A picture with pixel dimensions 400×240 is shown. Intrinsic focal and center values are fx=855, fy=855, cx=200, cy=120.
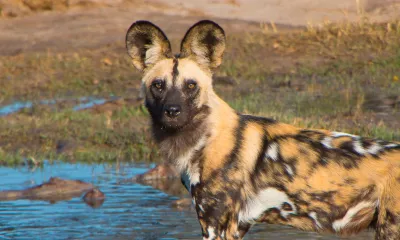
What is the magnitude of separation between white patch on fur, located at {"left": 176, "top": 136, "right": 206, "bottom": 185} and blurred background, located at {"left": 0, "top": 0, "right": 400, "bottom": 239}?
48.0 inches

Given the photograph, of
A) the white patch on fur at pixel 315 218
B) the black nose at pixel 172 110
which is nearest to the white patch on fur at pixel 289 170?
the white patch on fur at pixel 315 218

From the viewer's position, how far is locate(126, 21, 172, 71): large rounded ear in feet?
13.6

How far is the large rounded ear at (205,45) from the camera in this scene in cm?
408

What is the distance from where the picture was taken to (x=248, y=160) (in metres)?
3.93

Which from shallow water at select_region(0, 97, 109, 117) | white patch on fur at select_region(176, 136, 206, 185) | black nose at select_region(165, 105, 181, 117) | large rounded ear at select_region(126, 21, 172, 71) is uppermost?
large rounded ear at select_region(126, 21, 172, 71)

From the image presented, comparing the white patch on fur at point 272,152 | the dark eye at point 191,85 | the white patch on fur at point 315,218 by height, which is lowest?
the white patch on fur at point 315,218

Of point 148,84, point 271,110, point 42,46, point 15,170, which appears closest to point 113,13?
point 42,46

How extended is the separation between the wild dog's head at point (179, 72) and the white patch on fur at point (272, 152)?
365 millimetres

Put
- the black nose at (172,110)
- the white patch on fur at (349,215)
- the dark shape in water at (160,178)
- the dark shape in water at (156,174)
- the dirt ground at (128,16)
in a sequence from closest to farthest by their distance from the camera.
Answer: the white patch on fur at (349,215), the black nose at (172,110), the dark shape in water at (160,178), the dark shape in water at (156,174), the dirt ground at (128,16)

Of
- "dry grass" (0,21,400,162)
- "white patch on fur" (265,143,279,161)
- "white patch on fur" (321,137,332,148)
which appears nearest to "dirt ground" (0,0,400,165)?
"dry grass" (0,21,400,162)

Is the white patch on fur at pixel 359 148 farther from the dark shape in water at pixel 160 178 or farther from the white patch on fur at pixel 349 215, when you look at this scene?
the dark shape in water at pixel 160 178

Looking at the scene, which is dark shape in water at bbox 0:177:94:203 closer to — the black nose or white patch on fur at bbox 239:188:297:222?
the black nose

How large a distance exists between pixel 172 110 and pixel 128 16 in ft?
41.1

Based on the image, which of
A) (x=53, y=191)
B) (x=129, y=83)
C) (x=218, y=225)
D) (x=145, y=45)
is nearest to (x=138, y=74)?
(x=129, y=83)
